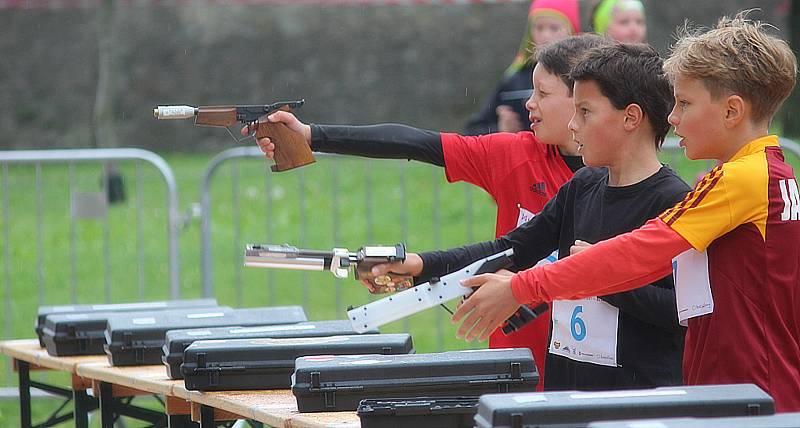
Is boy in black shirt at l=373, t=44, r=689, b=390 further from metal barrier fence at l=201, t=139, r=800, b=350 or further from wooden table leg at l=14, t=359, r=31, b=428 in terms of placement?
metal barrier fence at l=201, t=139, r=800, b=350

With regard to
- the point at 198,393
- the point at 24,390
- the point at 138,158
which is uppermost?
the point at 138,158

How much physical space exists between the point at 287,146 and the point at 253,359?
75 centimetres

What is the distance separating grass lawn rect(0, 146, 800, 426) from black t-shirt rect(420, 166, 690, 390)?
3.34 meters

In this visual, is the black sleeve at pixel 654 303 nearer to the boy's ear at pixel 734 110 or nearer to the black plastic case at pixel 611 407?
the boy's ear at pixel 734 110

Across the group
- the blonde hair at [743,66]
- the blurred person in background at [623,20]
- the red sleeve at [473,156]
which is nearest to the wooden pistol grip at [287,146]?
the red sleeve at [473,156]

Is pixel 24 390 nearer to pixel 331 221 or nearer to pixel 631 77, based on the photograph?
pixel 631 77

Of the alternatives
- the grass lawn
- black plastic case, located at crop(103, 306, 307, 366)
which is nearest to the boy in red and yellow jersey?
black plastic case, located at crop(103, 306, 307, 366)

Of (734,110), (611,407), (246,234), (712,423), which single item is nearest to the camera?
(712,423)

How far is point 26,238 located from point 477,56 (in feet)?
22.8

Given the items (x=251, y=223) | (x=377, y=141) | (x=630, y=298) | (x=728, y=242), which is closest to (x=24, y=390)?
(x=377, y=141)

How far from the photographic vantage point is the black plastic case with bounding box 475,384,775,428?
Answer: 8.61 ft

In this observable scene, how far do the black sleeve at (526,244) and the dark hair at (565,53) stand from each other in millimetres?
437

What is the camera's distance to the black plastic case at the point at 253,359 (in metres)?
3.81

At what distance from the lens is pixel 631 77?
348 cm
